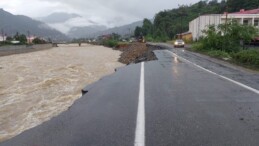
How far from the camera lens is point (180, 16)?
141m

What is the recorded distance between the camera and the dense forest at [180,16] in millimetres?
103000

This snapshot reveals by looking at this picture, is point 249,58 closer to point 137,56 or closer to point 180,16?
point 137,56

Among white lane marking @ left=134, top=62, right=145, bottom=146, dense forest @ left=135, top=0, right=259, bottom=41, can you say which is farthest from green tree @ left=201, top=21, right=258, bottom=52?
dense forest @ left=135, top=0, right=259, bottom=41

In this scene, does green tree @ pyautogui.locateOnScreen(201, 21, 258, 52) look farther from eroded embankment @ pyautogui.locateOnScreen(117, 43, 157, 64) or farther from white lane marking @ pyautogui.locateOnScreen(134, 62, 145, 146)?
white lane marking @ pyautogui.locateOnScreen(134, 62, 145, 146)

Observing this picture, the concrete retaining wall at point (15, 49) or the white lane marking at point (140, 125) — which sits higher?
the white lane marking at point (140, 125)

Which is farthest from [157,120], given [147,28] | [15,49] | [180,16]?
[147,28]

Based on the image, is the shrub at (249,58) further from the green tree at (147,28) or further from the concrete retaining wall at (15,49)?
the green tree at (147,28)

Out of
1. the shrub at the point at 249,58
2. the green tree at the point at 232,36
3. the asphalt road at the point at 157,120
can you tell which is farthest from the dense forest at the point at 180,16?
the asphalt road at the point at 157,120

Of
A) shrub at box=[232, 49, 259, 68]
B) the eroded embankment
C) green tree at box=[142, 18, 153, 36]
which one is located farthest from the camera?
green tree at box=[142, 18, 153, 36]

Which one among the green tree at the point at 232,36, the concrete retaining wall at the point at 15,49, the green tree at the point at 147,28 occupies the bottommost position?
the concrete retaining wall at the point at 15,49

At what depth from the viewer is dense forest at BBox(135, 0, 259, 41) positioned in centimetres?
10300

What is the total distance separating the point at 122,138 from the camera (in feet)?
19.2

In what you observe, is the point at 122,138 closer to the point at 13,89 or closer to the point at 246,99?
the point at 246,99

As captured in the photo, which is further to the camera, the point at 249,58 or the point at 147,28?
the point at 147,28
